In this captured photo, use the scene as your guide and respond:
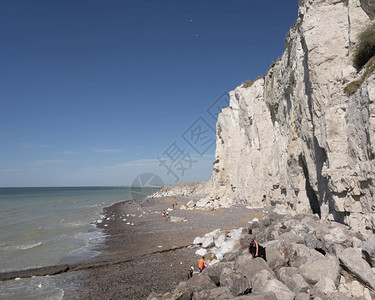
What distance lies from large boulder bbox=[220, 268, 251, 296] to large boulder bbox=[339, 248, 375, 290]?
8.85 feet

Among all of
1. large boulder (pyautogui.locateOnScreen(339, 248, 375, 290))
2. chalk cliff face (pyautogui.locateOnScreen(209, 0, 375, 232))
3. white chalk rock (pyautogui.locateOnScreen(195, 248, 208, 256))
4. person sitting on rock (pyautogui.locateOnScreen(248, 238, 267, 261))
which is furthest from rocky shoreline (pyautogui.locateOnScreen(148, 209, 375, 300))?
white chalk rock (pyautogui.locateOnScreen(195, 248, 208, 256))

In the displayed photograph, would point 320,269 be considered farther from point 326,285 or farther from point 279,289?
point 279,289

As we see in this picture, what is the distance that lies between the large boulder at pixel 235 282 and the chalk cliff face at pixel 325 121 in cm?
529

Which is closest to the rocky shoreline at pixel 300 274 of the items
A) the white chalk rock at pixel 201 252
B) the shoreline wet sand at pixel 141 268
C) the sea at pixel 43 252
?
the shoreline wet sand at pixel 141 268

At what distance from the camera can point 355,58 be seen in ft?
39.2

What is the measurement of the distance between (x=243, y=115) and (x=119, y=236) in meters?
21.2

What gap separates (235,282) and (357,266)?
3.21 m

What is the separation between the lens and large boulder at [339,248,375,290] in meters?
6.38

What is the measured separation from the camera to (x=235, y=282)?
6.80 meters

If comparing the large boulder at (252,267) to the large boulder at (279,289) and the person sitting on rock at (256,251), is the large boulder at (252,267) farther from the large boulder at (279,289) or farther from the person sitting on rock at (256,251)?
the large boulder at (279,289)

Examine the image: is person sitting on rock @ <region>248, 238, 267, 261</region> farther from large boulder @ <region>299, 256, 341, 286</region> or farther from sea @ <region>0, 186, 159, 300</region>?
sea @ <region>0, 186, 159, 300</region>

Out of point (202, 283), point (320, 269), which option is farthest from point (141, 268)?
point (320, 269)

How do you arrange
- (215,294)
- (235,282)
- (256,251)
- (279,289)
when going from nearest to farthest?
(279,289) → (215,294) → (235,282) → (256,251)

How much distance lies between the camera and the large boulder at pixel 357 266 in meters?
6.38
